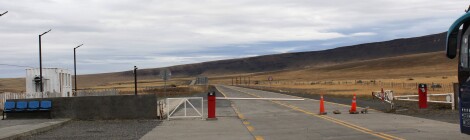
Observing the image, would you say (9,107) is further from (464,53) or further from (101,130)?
(464,53)

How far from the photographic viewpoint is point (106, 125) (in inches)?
803

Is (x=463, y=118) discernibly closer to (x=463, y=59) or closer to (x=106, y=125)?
(x=463, y=59)

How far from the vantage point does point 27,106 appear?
22.9m

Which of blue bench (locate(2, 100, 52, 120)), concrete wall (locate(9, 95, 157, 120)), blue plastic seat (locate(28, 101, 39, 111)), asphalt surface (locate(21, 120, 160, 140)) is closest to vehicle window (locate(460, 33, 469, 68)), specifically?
asphalt surface (locate(21, 120, 160, 140))

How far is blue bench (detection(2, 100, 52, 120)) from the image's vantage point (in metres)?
22.7

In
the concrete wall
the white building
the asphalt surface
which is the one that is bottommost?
the asphalt surface

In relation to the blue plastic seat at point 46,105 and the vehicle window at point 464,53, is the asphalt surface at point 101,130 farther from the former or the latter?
the vehicle window at point 464,53

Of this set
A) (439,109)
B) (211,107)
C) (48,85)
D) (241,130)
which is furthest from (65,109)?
(48,85)

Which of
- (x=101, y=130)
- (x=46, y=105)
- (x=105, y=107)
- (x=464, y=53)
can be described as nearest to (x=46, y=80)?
(x=46, y=105)

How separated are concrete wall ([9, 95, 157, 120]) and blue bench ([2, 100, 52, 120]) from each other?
0.86 ft

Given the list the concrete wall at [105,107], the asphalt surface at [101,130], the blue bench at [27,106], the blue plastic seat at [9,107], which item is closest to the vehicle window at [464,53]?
the asphalt surface at [101,130]

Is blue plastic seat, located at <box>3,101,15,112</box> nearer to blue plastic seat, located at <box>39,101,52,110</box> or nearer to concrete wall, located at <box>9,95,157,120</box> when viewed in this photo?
blue plastic seat, located at <box>39,101,52,110</box>

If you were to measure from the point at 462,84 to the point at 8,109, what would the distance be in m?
17.5

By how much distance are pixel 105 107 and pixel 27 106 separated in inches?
121
